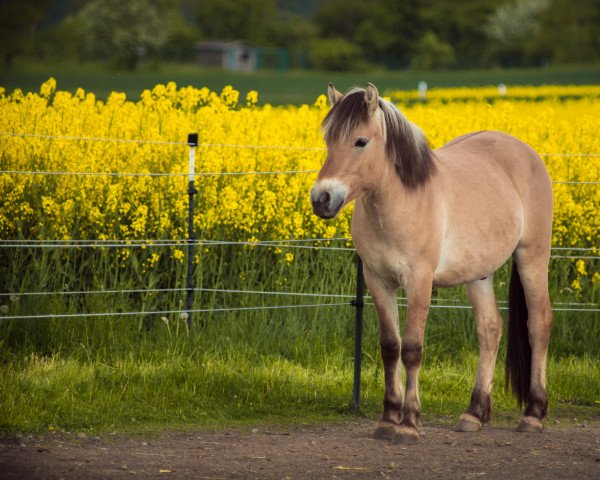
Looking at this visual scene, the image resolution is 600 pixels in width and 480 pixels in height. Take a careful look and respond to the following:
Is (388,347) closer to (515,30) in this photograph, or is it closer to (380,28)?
(380,28)

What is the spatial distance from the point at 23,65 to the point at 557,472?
67662mm

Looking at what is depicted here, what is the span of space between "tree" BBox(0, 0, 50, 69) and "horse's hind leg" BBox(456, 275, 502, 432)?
211 ft

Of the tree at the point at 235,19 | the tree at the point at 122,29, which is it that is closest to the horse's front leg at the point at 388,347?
the tree at the point at 122,29

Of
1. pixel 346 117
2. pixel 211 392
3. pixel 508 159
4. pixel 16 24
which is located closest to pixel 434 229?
pixel 346 117

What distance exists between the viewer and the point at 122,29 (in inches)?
3718

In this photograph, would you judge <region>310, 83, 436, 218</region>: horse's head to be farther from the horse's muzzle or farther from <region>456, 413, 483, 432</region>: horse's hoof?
<region>456, 413, 483, 432</region>: horse's hoof

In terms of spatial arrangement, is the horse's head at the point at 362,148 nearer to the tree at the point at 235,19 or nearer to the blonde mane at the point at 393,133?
the blonde mane at the point at 393,133

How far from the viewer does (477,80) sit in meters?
59.6

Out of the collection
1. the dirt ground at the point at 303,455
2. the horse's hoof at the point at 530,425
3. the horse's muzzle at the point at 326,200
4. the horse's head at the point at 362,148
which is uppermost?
the horse's head at the point at 362,148

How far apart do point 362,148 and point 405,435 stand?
5.50ft

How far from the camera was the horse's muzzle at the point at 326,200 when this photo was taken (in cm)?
557

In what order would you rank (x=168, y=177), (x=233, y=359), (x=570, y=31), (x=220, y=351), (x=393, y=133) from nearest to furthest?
1. (x=393, y=133)
2. (x=233, y=359)
3. (x=220, y=351)
4. (x=168, y=177)
5. (x=570, y=31)

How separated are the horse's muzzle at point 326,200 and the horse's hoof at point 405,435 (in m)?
1.45

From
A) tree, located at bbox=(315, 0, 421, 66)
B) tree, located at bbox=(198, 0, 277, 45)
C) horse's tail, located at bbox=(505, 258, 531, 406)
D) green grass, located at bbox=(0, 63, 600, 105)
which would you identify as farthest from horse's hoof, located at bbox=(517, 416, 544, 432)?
tree, located at bbox=(198, 0, 277, 45)
